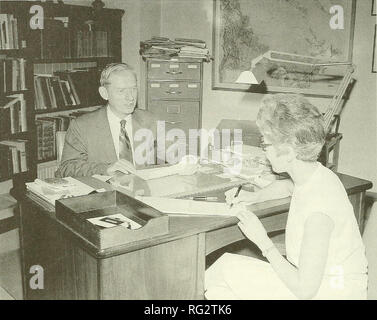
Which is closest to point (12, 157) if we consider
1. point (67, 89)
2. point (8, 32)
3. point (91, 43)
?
point (67, 89)

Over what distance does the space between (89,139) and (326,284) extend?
1.62 metres

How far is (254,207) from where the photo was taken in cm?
196

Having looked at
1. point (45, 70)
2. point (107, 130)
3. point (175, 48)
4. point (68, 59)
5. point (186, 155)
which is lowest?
point (186, 155)

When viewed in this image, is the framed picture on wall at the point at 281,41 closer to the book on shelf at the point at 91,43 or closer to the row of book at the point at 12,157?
the book on shelf at the point at 91,43

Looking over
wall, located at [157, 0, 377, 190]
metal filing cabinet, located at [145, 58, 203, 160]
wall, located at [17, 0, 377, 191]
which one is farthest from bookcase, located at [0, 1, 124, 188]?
wall, located at [157, 0, 377, 190]

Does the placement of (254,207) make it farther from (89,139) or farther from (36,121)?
(36,121)

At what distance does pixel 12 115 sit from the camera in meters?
3.98

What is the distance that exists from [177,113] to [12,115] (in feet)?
5.38

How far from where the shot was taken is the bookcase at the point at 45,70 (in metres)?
3.91

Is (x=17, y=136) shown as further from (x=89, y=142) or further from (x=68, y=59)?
(x=89, y=142)

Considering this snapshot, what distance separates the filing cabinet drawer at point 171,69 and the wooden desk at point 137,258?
2914 millimetres

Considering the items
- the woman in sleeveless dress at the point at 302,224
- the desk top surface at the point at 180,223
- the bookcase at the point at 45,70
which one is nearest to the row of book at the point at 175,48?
the bookcase at the point at 45,70

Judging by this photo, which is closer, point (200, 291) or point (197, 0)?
point (200, 291)
